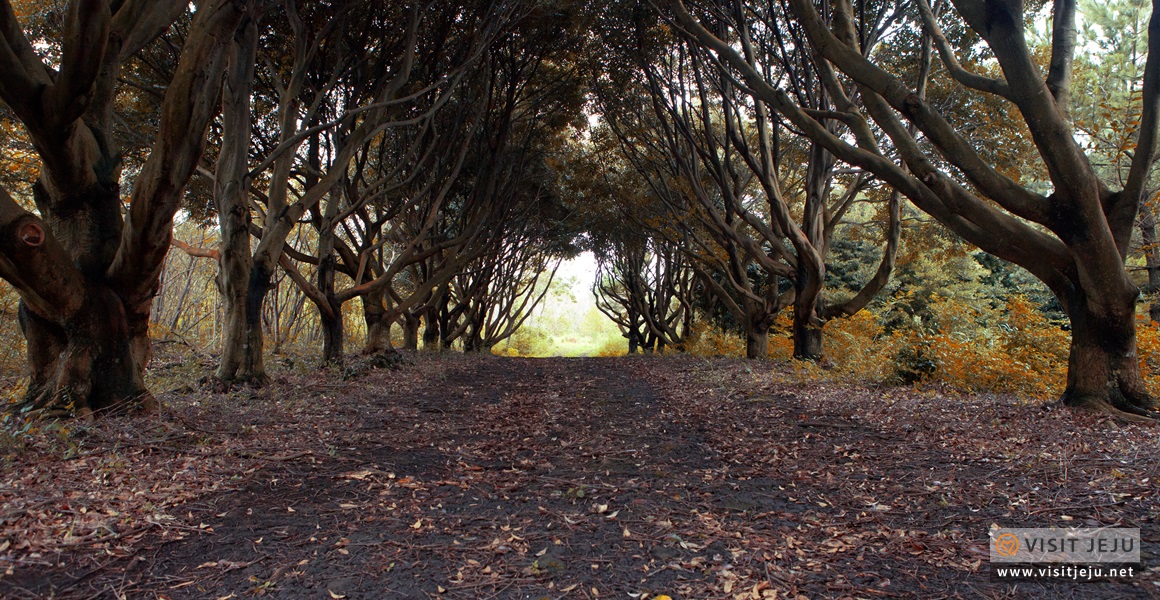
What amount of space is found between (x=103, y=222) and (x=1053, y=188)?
27.7 feet

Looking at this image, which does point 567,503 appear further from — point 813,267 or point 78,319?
point 813,267

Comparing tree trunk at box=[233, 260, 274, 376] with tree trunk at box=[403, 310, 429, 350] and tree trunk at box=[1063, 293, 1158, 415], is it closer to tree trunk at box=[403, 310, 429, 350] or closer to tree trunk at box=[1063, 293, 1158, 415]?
tree trunk at box=[403, 310, 429, 350]

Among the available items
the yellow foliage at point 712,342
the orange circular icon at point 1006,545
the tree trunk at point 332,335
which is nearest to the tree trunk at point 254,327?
the tree trunk at point 332,335

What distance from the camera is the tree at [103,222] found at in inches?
193

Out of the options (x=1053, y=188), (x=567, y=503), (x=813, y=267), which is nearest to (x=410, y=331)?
(x=813, y=267)

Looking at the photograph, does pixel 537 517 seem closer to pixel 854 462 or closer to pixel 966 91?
pixel 854 462

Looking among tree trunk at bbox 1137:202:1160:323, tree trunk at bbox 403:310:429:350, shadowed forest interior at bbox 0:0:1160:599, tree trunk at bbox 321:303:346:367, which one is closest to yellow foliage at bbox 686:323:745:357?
shadowed forest interior at bbox 0:0:1160:599

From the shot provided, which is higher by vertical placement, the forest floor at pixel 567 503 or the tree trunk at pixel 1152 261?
the tree trunk at pixel 1152 261

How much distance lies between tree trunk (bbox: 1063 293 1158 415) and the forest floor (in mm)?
388

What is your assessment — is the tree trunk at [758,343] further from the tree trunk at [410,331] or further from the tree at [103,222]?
the tree at [103,222]

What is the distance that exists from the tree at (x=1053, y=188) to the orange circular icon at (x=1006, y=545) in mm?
3141

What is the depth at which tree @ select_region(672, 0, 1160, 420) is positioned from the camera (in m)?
5.06

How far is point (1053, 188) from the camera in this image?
214 inches

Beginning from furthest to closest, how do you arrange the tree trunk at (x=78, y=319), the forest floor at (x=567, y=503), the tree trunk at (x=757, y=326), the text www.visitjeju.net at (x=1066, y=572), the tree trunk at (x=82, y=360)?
the tree trunk at (x=757, y=326) → the tree trunk at (x=82, y=360) → the tree trunk at (x=78, y=319) → the forest floor at (x=567, y=503) → the text www.visitjeju.net at (x=1066, y=572)
